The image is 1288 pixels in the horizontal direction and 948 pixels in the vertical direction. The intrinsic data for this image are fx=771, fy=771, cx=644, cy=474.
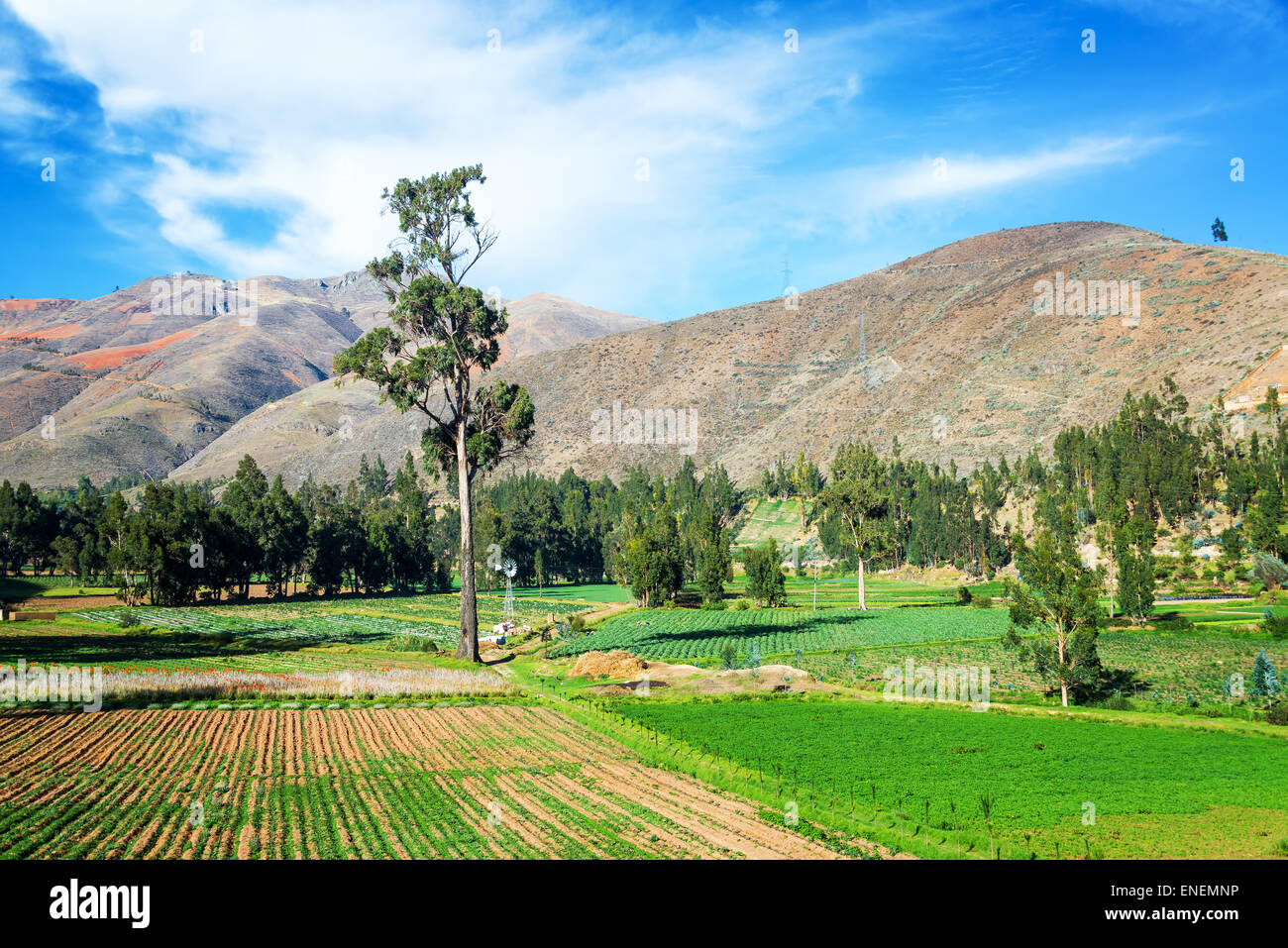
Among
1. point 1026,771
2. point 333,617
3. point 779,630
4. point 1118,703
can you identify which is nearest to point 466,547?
point 1026,771

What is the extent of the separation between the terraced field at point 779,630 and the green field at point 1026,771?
20.2 meters

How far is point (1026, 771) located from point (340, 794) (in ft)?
72.2

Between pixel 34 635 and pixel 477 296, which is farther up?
pixel 477 296

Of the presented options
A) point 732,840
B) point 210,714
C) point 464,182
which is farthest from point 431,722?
point 464,182

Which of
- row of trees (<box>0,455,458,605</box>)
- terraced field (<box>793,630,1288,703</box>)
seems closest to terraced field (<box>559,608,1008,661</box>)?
terraced field (<box>793,630,1288,703</box>)

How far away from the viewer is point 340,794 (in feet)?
71.6

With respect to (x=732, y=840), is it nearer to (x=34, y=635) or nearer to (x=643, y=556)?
(x=34, y=635)

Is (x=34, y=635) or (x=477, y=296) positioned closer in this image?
(x=477, y=296)

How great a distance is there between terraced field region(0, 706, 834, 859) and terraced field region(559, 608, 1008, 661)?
27.3 m

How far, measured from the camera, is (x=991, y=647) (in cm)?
5622

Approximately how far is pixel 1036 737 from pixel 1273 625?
123 ft

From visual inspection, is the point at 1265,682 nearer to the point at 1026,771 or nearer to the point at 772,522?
the point at 1026,771

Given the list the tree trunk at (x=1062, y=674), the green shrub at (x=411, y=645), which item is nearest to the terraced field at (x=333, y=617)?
the green shrub at (x=411, y=645)

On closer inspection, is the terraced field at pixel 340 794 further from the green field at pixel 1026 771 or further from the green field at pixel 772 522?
the green field at pixel 772 522
